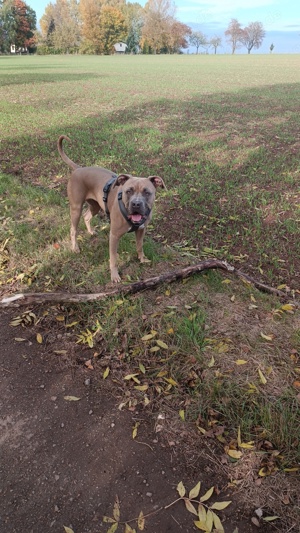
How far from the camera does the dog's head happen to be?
3402 mm

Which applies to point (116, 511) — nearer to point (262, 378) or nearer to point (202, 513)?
point (202, 513)

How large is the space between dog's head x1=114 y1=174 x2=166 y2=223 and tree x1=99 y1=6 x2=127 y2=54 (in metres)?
103

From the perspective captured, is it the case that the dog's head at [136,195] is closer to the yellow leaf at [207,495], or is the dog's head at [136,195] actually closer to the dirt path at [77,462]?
the dirt path at [77,462]

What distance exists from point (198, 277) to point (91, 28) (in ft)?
348

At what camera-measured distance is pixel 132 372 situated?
2.94m

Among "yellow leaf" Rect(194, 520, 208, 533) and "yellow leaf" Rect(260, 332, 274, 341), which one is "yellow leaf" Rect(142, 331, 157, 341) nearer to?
"yellow leaf" Rect(260, 332, 274, 341)

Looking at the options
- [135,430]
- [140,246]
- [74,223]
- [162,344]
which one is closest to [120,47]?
[74,223]

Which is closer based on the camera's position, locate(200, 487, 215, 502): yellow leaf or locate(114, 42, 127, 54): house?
locate(200, 487, 215, 502): yellow leaf

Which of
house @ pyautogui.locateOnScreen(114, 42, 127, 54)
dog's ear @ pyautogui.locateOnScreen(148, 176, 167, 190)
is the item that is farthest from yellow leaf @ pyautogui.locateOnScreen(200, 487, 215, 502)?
house @ pyautogui.locateOnScreen(114, 42, 127, 54)

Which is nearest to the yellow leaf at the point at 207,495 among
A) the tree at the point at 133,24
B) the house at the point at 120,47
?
the house at the point at 120,47

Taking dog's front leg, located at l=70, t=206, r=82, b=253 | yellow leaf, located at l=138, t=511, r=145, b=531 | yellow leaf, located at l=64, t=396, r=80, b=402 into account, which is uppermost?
dog's front leg, located at l=70, t=206, r=82, b=253

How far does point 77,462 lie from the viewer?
2.29 m

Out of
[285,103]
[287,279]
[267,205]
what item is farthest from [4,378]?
[285,103]

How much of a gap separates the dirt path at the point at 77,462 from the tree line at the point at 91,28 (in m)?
96.8
